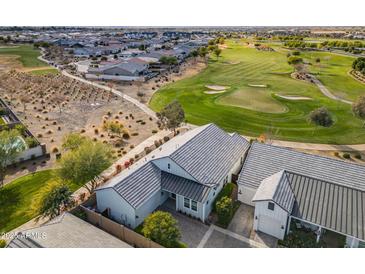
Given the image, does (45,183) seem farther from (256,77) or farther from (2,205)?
(256,77)

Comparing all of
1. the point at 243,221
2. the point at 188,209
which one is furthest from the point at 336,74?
the point at 188,209

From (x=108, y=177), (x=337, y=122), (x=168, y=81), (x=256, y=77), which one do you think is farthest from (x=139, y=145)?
(x=256, y=77)

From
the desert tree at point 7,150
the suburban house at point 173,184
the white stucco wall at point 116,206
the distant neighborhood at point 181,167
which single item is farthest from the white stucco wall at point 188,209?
the desert tree at point 7,150

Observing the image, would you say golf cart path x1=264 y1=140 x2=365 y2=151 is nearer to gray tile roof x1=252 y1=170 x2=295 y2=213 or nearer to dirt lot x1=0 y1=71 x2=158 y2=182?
gray tile roof x1=252 y1=170 x2=295 y2=213

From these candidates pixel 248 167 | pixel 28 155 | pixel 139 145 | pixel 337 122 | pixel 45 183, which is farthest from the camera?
pixel 337 122

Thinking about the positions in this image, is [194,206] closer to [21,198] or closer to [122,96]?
[21,198]
